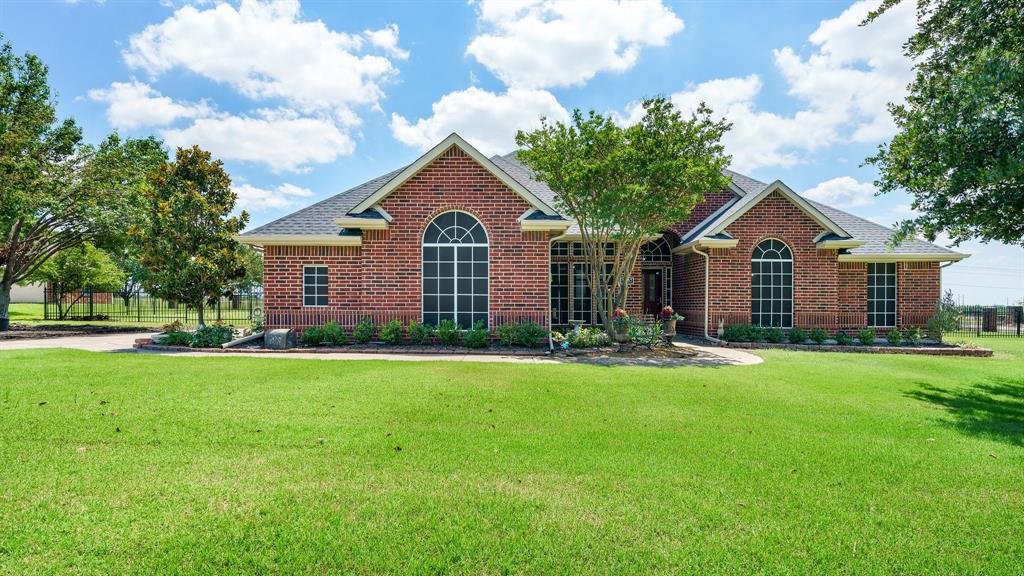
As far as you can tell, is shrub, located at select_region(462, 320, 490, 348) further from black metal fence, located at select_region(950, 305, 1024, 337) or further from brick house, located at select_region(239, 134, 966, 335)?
black metal fence, located at select_region(950, 305, 1024, 337)

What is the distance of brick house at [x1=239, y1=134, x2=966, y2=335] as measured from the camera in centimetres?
1478

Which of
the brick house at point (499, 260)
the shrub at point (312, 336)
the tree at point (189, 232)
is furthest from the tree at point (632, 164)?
the tree at point (189, 232)

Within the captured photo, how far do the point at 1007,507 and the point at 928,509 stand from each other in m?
0.75

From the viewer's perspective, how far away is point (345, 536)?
3.29 metres

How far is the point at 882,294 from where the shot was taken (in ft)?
59.1

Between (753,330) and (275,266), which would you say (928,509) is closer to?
(753,330)

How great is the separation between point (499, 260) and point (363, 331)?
15.0 feet

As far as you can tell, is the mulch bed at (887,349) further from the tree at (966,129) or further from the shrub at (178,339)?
the shrub at (178,339)

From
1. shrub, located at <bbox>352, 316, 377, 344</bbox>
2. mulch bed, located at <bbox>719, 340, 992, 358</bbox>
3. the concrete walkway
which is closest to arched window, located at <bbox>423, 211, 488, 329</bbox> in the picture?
shrub, located at <bbox>352, 316, 377, 344</bbox>

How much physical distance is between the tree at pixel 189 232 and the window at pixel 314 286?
4997 millimetres

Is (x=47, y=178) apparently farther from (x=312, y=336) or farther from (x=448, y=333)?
(x=448, y=333)

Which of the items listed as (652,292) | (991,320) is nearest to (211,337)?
(652,292)

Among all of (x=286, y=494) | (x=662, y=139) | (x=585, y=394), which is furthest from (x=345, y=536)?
(x=662, y=139)

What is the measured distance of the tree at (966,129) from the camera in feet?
24.2
